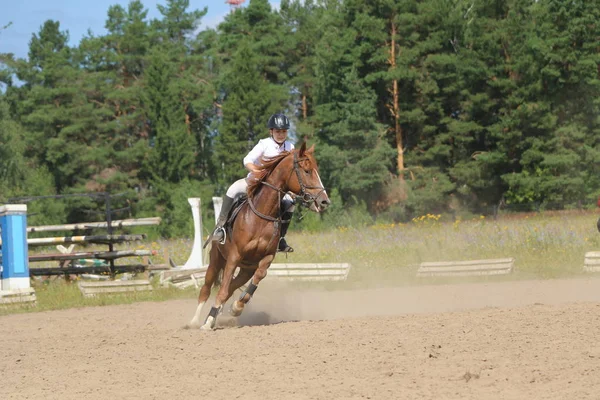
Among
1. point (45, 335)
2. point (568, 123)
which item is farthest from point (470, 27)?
point (45, 335)

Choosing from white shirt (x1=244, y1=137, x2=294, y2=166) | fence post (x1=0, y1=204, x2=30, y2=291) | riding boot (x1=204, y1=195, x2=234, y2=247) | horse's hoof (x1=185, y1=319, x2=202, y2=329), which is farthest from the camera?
fence post (x1=0, y1=204, x2=30, y2=291)

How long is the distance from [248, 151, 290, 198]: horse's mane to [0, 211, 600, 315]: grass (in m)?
7.27

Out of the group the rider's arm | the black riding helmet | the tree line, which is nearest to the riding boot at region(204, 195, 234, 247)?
the rider's arm

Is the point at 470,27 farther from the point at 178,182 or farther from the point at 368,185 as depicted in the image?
the point at 178,182

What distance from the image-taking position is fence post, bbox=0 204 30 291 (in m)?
17.2

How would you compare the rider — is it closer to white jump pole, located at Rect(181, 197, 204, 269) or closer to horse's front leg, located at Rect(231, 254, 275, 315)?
horse's front leg, located at Rect(231, 254, 275, 315)

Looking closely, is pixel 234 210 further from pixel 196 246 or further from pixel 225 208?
pixel 196 246

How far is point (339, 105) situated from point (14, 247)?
41.3 m

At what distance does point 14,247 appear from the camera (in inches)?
677

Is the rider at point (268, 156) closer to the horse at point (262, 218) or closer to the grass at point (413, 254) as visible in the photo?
the horse at point (262, 218)

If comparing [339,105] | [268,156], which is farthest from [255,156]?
[339,105]

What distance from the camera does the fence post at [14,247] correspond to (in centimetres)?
1716

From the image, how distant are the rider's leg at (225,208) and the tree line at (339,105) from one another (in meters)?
28.2

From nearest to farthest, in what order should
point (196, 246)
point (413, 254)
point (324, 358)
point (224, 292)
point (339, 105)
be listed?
point (324, 358) < point (224, 292) < point (196, 246) < point (413, 254) < point (339, 105)
